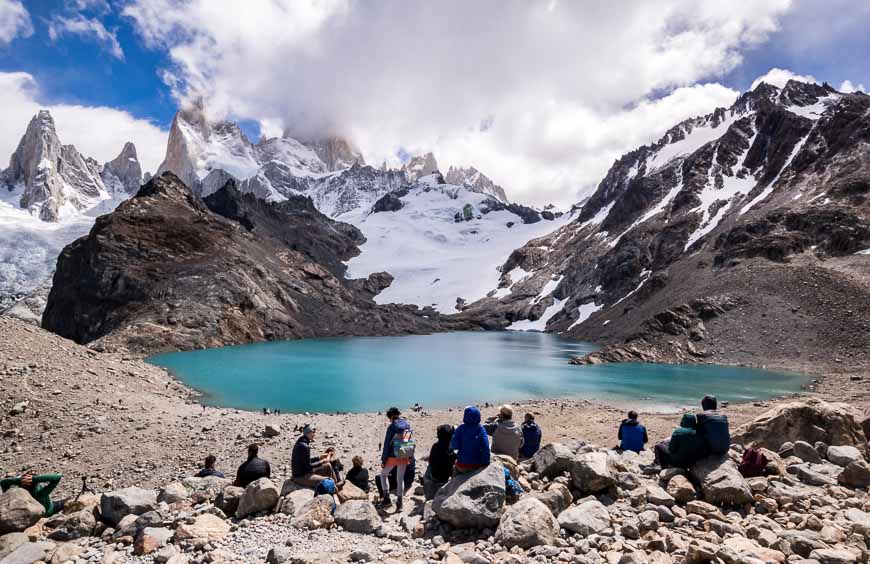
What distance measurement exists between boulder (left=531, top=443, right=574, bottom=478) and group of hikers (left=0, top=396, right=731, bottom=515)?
633 mm

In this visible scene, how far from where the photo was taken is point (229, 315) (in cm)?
7406

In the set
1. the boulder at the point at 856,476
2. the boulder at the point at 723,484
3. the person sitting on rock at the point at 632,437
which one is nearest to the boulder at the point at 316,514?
the boulder at the point at 723,484

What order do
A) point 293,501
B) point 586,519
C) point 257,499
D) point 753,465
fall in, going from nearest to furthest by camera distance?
point 586,519
point 257,499
point 293,501
point 753,465

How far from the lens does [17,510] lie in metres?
8.52

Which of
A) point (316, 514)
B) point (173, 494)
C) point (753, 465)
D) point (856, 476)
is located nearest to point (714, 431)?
point (753, 465)

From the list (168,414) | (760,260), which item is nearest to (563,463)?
(168,414)

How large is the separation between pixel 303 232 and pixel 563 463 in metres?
173

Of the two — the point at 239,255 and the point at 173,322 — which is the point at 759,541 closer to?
the point at 173,322

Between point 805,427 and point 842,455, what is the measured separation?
205 cm

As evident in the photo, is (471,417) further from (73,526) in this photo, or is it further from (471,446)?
(73,526)

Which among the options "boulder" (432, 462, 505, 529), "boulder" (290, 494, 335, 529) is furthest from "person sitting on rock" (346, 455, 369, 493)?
"boulder" (432, 462, 505, 529)

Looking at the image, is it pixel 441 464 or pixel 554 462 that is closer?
pixel 441 464

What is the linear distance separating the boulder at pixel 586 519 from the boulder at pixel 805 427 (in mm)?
7458

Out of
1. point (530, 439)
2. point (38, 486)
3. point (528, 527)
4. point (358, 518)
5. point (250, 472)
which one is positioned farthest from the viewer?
point (530, 439)
